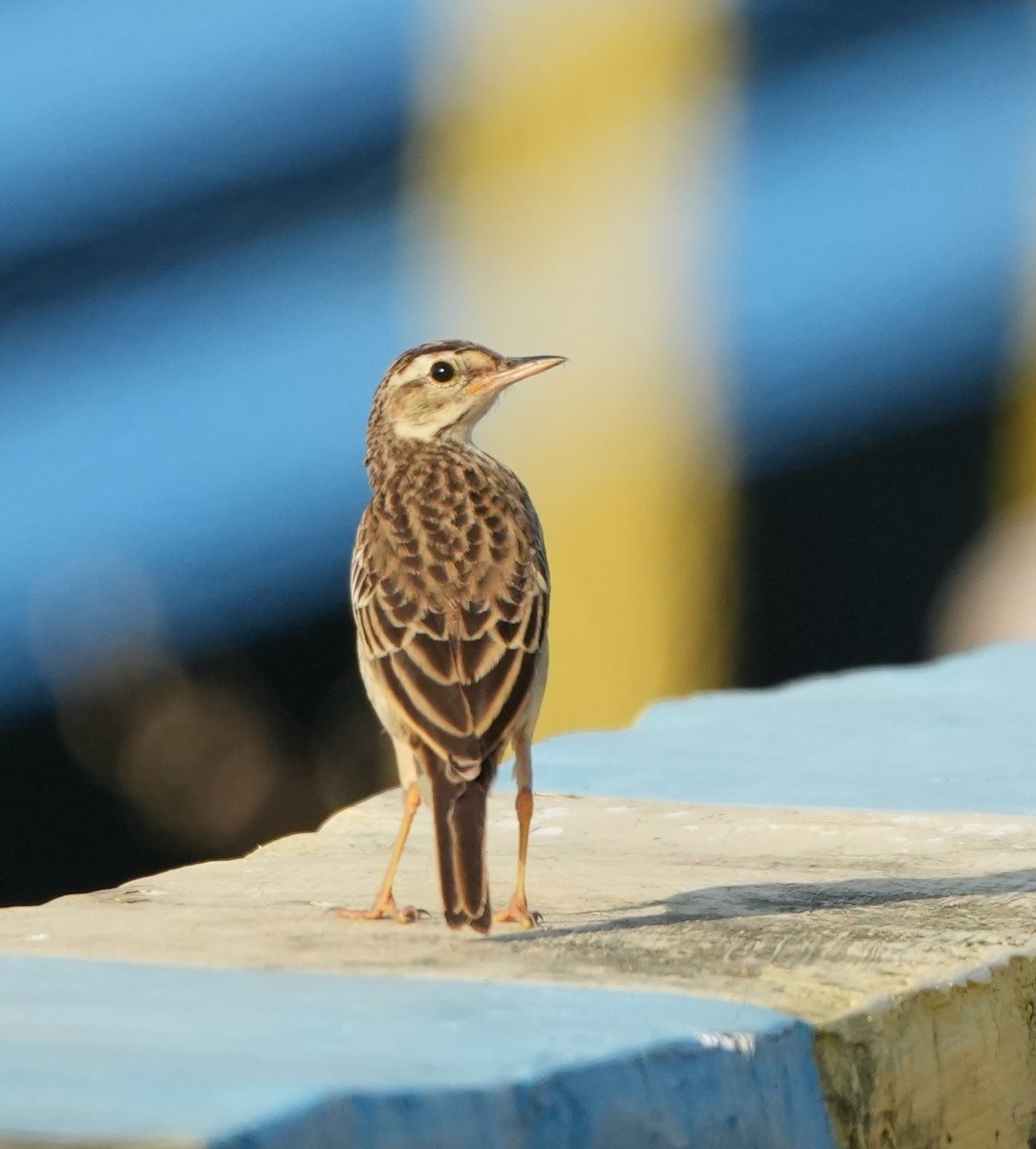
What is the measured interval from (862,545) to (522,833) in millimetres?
6079

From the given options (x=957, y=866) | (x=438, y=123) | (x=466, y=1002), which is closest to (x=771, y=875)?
(x=957, y=866)

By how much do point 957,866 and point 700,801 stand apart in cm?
86

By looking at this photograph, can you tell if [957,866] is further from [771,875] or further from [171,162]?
[171,162]

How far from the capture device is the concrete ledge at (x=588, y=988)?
9.70 feet

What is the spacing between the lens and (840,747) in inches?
252

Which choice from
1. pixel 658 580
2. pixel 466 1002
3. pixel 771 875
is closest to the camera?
pixel 466 1002

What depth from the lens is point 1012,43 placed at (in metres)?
10.5

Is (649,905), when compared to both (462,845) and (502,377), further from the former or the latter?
(502,377)

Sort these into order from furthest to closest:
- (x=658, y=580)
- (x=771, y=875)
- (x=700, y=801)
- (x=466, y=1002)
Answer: (x=658, y=580)
(x=700, y=801)
(x=771, y=875)
(x=466, y=1002)

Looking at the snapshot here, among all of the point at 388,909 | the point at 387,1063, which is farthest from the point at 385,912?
the point at 387,1063

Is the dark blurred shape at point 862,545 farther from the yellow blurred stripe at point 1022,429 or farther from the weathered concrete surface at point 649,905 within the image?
the weathered concrete surface at point 649,905

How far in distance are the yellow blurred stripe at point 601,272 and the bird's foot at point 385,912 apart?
562cm

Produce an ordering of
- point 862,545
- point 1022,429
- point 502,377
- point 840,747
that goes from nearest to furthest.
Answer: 1. point 502,377
2. point 840,747
3. point 1022,429
4. point 862,545

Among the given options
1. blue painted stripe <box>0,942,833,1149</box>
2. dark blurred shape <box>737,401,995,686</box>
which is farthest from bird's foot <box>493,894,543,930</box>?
dark blurred shape <box>737,401,995,686</box>
